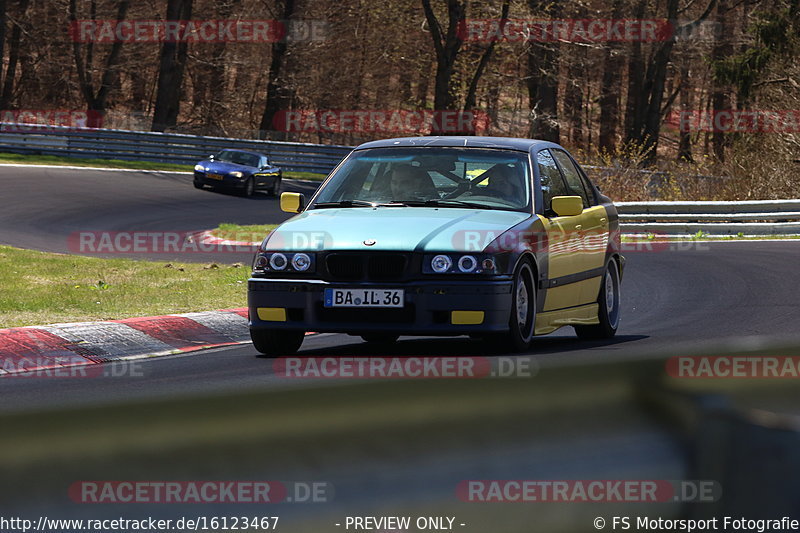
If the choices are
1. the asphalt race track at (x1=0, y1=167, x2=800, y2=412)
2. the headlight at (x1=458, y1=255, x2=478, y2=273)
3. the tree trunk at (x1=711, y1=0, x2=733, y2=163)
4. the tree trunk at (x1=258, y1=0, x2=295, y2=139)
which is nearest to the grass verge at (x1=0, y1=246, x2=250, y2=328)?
the asphalt race track at (x1=0, y1=167, x2=800, y2=412)

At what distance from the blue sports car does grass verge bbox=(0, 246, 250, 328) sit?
17.8 metres

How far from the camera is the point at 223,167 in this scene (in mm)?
34125

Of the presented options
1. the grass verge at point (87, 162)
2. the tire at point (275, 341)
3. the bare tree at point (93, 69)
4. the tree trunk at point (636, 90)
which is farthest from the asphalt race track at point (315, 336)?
the tree trunk at point (636, 90)

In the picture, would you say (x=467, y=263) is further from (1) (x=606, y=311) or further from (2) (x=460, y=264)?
(1) (x=606, y=311)

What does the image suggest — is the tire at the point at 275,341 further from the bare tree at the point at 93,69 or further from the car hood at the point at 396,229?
the bare tree at the point at 93,69

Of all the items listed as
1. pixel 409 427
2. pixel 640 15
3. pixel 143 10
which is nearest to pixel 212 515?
pixel 409 427

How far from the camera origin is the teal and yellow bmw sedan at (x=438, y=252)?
786cm

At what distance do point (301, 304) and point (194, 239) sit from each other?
14.4 m

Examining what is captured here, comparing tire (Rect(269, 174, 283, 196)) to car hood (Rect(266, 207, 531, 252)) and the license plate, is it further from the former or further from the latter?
the license plate

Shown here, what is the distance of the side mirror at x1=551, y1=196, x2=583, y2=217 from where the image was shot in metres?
8.85

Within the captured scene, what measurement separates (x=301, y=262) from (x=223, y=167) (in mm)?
26461

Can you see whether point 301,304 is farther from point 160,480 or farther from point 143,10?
point 143,10

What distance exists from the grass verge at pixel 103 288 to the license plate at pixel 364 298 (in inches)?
111

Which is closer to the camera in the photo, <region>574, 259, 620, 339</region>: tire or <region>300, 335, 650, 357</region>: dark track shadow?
<region>300, 335, 650, 357</region>: dark track shadow
